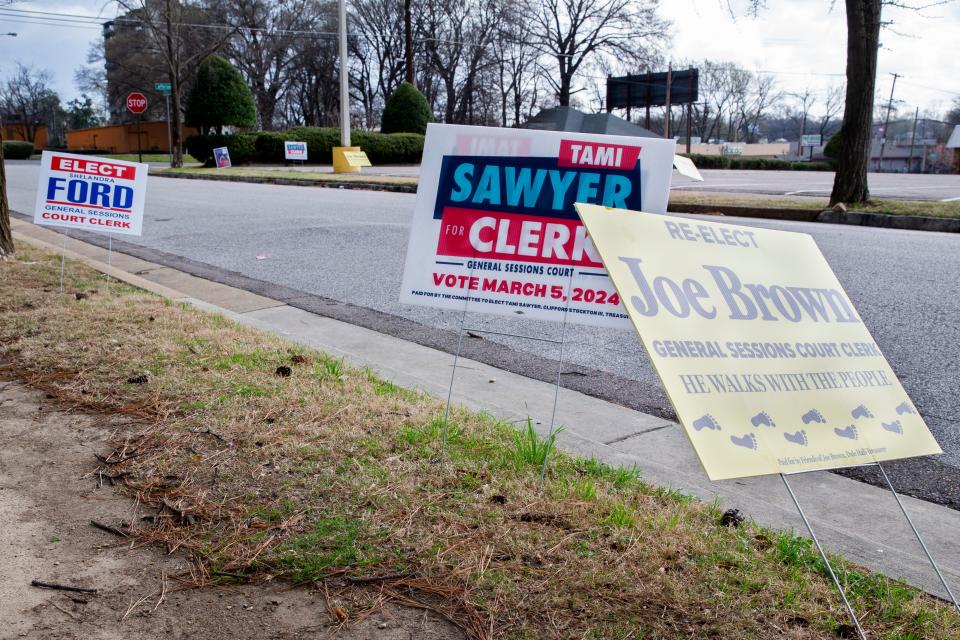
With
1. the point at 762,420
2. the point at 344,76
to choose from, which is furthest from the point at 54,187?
the point at 344,76

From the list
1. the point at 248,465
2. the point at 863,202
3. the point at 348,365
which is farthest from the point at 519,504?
the point at 863,202

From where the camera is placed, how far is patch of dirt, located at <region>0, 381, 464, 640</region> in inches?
87.1

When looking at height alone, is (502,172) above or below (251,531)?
above

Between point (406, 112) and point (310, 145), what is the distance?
642cm

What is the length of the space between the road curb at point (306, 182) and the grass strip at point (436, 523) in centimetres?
1581

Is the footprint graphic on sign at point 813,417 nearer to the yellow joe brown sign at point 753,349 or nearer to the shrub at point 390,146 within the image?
the yellow joe brown sign at point 753,349

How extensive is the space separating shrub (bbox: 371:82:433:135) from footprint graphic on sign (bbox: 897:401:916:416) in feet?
135

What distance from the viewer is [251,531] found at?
2688mm

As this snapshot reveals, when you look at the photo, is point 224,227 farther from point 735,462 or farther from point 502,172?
point 735,462

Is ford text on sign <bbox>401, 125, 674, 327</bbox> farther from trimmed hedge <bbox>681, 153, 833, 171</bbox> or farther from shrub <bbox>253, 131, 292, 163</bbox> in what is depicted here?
trimmed hedge <bbox>681, 153, 833, 171</bbox>

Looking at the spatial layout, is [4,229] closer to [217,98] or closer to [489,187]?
[489,187]

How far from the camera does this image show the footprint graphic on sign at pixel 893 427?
2.15 meters

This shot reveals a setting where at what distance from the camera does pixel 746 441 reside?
6.21 ft

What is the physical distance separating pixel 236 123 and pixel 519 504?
129 feet
